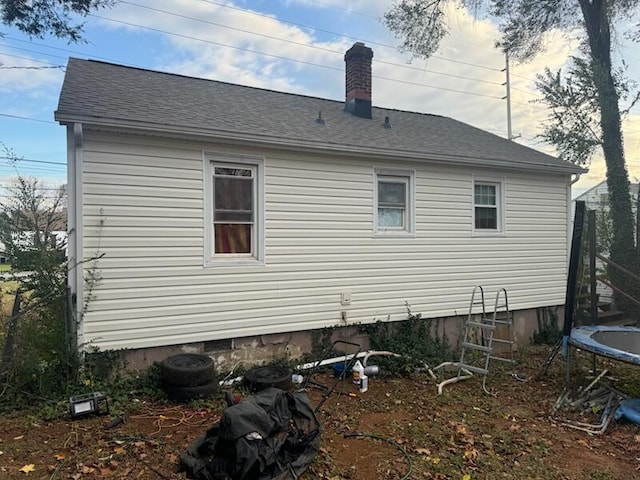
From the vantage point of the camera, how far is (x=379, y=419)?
507 centimetres

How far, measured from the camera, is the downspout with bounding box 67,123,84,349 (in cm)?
525

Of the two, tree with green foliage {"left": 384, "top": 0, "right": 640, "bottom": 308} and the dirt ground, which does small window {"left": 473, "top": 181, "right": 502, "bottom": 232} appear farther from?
tree with green foliage {"left": 384, "top": 0, "right": 640, "bottom": 308}

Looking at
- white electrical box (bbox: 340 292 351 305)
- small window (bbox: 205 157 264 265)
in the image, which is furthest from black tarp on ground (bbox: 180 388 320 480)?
white electrical box (bbox: 340 292 351 305)

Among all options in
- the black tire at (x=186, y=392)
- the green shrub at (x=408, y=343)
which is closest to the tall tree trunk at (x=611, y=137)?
the green shrub at (x=408, y=343)

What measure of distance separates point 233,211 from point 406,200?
10.6 feet

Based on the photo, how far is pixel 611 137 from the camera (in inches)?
469

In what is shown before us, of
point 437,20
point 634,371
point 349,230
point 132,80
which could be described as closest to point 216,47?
point 437,20

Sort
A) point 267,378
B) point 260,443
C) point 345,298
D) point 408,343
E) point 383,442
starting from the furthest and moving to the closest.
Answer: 1. point 408,343
2. point 345,298
3. point 267,378
4. point 383,442
5. point 260,443

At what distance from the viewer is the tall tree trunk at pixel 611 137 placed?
11.6m

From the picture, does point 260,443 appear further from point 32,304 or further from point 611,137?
point 611,137

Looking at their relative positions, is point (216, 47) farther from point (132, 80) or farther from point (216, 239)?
point (216, 239)

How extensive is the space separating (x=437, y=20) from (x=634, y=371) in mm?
10930

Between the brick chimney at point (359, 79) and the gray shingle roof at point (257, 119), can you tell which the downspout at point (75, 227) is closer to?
the gray shingle roof at point (257, 119)

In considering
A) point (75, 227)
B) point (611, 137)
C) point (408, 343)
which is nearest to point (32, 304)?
point (75, 227)
